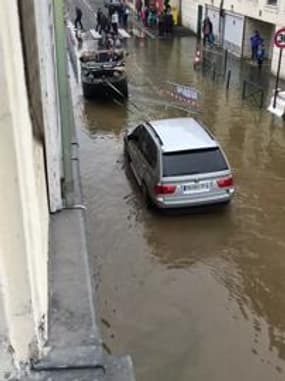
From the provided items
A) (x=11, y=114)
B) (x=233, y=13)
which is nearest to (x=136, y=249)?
(x=11, y=114)

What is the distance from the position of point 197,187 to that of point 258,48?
17131 millimetres

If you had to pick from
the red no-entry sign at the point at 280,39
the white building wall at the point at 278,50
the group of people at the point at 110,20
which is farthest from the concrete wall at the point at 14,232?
the group of people at the point at 110,20

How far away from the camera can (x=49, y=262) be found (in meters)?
3.58

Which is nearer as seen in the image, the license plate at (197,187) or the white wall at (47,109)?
the white wall at (47,109)

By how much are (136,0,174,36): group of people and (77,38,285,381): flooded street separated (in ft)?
71.2

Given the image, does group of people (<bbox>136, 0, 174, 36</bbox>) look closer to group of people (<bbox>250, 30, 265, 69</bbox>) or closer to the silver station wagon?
group of people (<bbox>250, 30, 265, 69</bbox>)

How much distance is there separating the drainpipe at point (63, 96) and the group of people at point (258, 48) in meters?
21.8

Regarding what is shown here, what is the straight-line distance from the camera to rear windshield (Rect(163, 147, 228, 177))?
1118cm

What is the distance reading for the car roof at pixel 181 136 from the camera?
1151 centimetres

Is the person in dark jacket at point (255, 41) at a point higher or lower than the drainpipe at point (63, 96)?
lower

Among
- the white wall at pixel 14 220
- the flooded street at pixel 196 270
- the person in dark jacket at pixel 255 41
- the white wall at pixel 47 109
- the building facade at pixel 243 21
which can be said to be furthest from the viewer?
the person in dark jacket at pixel 255 41

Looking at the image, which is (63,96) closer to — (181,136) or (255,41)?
(181,136)

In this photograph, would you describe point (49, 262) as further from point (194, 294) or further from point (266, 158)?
point (266, 158)

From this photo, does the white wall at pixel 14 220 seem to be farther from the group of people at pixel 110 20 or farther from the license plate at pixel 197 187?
the group of people at pixel 110 20
